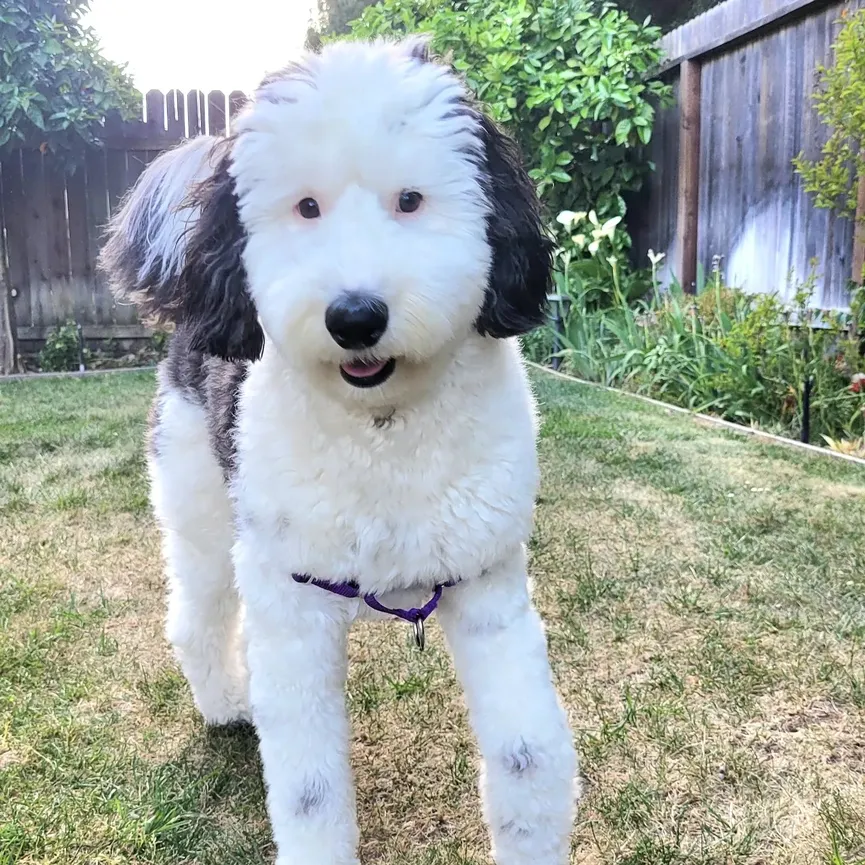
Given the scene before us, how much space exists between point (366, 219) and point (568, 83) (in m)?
6.29

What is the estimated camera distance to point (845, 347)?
4785 millimetres

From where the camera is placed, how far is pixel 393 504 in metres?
1.46

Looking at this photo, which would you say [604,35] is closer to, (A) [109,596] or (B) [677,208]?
(B) [677,208]

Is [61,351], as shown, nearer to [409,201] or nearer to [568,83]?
[568,83]

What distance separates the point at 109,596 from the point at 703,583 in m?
1.98

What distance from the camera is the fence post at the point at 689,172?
6570 millimetres

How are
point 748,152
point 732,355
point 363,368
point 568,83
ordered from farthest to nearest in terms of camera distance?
point 568,83
point 748,152
point 732,355
point 363,368

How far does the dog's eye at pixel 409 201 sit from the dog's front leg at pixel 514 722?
0.64 meters

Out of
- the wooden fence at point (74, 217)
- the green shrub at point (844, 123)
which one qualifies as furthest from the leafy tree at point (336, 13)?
the green shrub at point (844, 123)

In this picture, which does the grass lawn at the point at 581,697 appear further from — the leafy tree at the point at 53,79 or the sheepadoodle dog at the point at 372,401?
the leafy tree at the point at 53,79

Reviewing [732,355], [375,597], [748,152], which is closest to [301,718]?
[375,597]

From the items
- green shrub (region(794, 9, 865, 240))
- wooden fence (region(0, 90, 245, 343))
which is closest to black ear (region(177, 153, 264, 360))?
green shrub (region(794, 9, 865, 240))

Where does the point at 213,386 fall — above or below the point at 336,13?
below

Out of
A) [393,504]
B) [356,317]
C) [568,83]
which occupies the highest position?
[568,83]
